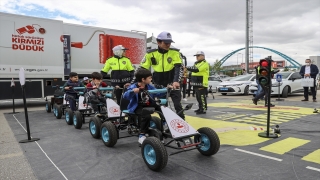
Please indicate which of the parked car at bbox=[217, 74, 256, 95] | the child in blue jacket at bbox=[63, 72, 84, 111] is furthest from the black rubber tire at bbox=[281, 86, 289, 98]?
the child in blue jacket at bbox=[63, 72, 84, 111]

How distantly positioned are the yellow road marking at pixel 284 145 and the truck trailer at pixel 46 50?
27.7 feet

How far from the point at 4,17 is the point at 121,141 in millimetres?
7624

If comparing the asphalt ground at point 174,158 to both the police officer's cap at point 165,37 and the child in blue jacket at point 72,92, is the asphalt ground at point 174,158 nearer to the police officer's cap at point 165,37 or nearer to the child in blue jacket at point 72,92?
the child in blue jacket at point 72,92

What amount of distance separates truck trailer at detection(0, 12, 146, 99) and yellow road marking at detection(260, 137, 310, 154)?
8453mm

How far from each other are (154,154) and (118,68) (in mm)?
3665

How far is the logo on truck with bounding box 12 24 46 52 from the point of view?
937 centimetres

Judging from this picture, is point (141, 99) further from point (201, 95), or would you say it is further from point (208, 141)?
point (201, 95)

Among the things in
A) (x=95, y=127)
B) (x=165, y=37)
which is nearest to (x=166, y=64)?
(x=165, y=37)

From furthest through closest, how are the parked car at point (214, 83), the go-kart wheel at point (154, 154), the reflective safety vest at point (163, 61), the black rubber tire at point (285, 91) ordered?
the parked car at point (214, 83) → the black rubber tire at point (285, 91) → the reflective safety vest at point (163, 61) → the go-kart wheel at point (154, 154)

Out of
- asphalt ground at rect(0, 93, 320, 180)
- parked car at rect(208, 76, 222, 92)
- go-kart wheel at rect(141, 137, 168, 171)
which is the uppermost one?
parked car at rect(208, 76, 222, 92)

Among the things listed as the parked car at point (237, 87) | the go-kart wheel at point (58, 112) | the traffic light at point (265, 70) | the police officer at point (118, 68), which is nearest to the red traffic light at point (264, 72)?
the traffic light at point (265, 70)

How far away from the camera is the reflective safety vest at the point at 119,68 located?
6.29 meters

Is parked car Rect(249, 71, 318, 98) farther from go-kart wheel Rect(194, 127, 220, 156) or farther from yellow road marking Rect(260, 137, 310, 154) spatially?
go-kart wheel Rect(194, 127, 220, 156)

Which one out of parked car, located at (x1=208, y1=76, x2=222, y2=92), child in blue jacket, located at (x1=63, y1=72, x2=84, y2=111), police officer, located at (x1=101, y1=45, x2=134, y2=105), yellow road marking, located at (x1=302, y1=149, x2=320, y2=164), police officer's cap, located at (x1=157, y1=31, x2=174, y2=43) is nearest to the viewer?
yellow road marking, located at (x1=302, y1=149, x2=320, y2=164)
